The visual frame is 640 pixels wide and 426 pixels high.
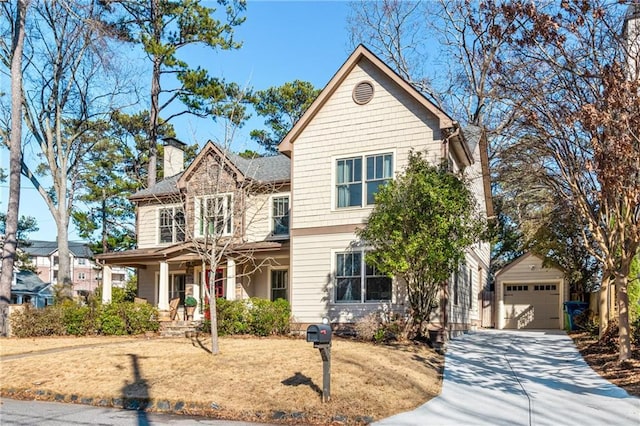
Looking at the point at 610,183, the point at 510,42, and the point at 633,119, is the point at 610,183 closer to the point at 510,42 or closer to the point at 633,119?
the point at 633,119

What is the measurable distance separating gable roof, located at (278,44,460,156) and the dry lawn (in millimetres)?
6406

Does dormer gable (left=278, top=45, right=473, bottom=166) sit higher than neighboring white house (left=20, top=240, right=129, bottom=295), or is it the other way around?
dormer gable (left=278, top=45, right=473, bottom=166)

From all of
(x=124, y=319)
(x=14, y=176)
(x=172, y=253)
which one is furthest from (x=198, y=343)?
(x=14, y=176)

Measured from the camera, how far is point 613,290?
56.3 ft

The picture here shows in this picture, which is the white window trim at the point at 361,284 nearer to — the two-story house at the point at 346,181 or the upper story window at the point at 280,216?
the two-story house at the point at 346,181

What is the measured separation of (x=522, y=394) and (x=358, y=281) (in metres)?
7.31

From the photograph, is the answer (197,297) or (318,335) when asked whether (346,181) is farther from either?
(318,335)

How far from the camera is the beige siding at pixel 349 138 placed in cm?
1644

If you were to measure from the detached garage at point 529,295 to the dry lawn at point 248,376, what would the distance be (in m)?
11.4

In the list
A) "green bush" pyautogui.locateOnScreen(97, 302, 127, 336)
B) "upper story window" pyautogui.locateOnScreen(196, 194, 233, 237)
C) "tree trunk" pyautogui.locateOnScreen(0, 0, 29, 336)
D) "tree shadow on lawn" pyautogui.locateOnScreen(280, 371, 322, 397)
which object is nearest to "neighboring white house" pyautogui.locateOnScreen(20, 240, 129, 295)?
"tree trunk" pyautogui.locateOnScreen(0, 0, 29, 336)

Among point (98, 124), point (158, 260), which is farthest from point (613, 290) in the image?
point (98, 124)

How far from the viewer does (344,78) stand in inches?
690

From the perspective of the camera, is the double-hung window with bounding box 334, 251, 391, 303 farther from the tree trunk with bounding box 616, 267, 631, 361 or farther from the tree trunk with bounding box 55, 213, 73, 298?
the tree trunk with bounding box 55, 213, 73, 298

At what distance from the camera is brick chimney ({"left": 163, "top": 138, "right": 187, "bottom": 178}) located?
27.2 m
